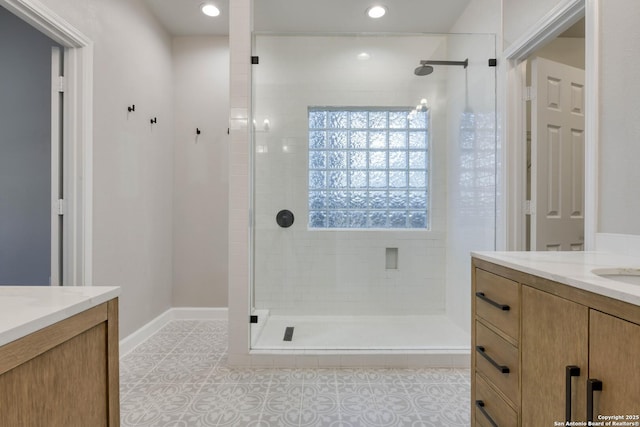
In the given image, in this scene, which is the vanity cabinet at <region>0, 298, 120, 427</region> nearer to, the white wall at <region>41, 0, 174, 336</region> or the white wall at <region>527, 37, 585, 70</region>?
the white wall at <region>41, 0, 174, 336</region>

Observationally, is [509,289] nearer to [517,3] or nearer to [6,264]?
[517,3]

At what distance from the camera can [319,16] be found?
271cm

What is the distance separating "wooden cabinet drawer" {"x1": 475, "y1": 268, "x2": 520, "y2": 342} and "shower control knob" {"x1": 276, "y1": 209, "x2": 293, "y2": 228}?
1.59m

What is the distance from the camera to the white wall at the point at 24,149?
93.0 inches

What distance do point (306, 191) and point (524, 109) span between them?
160 centimetres

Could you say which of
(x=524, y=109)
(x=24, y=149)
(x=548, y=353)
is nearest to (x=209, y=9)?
(x=24, y=149)

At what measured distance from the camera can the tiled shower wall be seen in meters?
2.53

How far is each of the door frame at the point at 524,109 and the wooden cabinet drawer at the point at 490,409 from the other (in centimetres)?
77

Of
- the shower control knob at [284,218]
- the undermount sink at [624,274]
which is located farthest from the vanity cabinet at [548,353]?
the shower control knob at [284,218]

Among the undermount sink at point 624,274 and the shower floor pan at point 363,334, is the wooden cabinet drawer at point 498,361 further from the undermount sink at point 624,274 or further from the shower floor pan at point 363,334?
the shower floor pan at point 363,334

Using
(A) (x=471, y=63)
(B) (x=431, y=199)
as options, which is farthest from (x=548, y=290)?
(A) (x=471, y=63)

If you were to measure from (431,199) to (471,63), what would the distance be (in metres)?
1.07

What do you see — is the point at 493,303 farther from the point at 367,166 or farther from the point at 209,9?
the point at 209,9

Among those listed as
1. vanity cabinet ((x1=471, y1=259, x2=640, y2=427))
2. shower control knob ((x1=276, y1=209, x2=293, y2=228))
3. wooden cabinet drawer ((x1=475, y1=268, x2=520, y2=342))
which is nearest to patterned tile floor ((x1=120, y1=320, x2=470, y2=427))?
vanity cabinet ((x1=471, y1=259, x2=640, y2=427))
